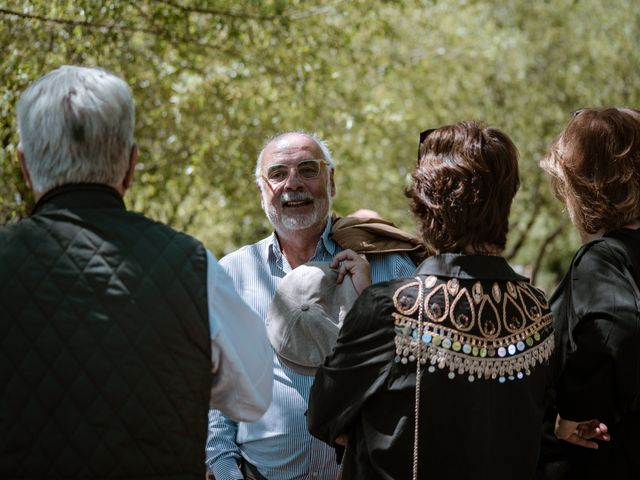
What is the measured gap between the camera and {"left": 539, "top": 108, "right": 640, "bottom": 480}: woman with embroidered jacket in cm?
313

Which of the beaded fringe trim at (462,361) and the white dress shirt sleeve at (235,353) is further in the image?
the beaded fringe trim at (462,361)

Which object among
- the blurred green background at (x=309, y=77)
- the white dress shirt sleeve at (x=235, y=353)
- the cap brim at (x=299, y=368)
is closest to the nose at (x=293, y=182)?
the cap brim at (x=299, y=368)

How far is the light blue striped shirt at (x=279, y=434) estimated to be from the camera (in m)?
3.56

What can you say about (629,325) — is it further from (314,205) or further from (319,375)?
(314,205)

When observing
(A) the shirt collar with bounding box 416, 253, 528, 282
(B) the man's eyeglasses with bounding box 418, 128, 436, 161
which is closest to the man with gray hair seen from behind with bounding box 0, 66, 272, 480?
(A) the shirt collar with bounding box 416, 253, 528, 282

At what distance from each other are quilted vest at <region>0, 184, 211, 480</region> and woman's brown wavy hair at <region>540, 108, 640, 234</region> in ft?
5.19

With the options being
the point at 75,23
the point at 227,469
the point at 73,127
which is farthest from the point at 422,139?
the point at 75,23

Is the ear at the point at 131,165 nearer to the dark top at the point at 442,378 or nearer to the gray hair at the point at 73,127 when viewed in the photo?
the gray hair at the point at 73,127

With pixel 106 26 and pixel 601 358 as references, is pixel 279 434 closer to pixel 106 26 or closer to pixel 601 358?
pixel 601 358

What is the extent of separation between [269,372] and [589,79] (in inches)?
614

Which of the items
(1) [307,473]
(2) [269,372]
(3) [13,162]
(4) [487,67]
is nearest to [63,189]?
(2) [269,372]

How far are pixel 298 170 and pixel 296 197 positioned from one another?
14cm

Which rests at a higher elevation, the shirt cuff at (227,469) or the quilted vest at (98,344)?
the quilted vest at (98,344)

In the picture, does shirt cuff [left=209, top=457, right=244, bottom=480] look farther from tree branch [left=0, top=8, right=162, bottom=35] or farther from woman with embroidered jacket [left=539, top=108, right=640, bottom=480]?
tree branch [left=0, top=8, right=162, bottom=35]
